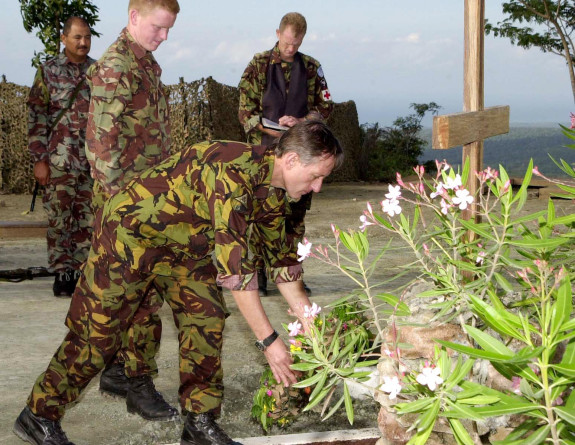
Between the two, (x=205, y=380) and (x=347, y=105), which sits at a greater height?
(x=347, y=105)

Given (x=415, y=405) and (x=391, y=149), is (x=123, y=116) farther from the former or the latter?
(x=391, y=149)

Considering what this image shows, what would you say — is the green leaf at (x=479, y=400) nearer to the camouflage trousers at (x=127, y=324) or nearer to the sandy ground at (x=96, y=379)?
the sandy ground at (x=96, y=379)

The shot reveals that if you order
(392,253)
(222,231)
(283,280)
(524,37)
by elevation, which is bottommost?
(392,253)

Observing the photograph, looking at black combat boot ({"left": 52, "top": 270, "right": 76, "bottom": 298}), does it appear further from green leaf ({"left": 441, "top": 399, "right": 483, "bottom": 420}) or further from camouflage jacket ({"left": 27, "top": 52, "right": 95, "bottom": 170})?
green leaf ({"left": 441, "top": 399, "right": 483, "bottom": 420})

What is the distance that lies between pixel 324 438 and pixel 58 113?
408 cm

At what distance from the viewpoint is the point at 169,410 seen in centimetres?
416

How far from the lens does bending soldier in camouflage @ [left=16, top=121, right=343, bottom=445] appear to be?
9.87 ft

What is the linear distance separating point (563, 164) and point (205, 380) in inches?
70.3

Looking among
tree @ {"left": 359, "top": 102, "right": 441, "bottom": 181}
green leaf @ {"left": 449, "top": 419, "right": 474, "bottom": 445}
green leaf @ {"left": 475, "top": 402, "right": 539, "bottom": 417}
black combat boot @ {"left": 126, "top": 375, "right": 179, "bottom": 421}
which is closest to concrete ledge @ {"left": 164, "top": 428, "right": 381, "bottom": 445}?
black combat boot @ {"left": 126, "top": 375, "right": 179, "bottom": 421}

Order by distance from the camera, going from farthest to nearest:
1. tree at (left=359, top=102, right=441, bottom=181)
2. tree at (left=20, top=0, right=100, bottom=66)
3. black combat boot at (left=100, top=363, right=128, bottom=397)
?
tree at (left=359, top=102, right=441, bottom=181) < tree at (left=20, top=0, right=100, bottom=66) < black combat boot at (left=100, top=363, right=128, bottom=397)

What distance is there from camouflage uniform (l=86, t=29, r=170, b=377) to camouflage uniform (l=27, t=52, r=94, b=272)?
2203 mm

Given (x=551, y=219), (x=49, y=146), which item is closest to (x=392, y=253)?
(x=49, y=146)

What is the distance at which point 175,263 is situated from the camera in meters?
3.63

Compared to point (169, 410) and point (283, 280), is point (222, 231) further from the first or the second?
point (169, 410)
